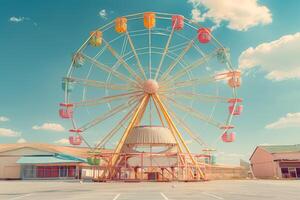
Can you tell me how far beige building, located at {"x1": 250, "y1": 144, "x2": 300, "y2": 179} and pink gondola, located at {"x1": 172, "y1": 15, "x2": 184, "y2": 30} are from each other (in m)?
34.1

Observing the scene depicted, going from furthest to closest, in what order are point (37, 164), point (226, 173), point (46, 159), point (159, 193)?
1. point (46, 159)
2. point (37, 164)
3. point (226, 173)
4. point (159, 193)

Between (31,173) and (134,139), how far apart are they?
2922 centimetres

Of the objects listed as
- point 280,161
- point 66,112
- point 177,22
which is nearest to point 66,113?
point 66,112

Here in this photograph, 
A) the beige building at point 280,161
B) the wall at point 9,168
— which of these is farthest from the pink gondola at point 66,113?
the beige building at point 280,161

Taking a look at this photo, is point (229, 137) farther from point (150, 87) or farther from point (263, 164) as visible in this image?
point (263, 164)

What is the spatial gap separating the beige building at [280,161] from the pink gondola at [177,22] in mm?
34125

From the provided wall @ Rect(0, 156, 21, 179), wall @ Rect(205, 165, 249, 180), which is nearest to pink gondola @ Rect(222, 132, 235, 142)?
wall @ Rect(205, 165, 249, 180)

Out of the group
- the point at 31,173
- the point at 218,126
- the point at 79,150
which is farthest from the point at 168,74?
the point at 79,150

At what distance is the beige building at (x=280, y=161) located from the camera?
6371cm

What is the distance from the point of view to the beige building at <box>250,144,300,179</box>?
63.7 metres

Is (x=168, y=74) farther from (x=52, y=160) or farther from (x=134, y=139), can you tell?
(x=52, y=160)

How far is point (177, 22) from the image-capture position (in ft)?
155

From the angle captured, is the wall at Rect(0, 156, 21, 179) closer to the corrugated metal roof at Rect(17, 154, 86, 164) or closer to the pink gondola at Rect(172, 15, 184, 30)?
the corrugated metal roof at Rect(17, 154, 86, 164)

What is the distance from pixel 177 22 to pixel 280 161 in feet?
118
